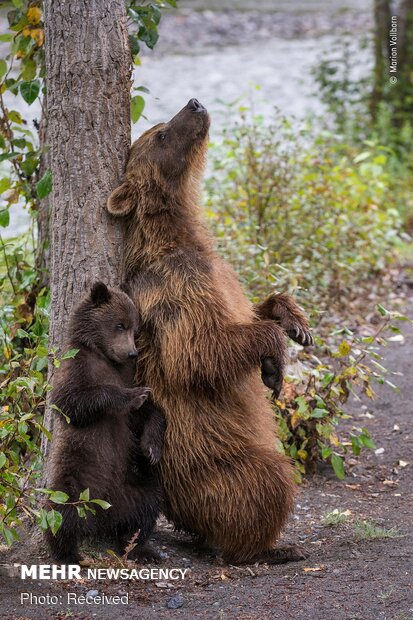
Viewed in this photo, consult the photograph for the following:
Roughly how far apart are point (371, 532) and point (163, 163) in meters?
2.28

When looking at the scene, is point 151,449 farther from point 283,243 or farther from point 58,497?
point 283,243

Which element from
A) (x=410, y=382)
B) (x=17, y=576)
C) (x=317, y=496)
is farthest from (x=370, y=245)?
(x=17, y=576)

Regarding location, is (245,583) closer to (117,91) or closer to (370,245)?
(117,91)

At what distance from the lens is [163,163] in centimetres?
513

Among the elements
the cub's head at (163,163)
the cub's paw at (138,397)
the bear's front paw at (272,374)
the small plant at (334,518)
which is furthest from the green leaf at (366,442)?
the cub's head at (163,163)

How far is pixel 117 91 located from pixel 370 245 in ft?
18.1

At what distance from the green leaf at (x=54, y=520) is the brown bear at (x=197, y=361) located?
0.95 m

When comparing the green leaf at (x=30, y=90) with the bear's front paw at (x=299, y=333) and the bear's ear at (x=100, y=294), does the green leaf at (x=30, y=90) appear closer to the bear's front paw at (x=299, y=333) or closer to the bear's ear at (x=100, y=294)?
the bear's ear at (x=100, y=294)

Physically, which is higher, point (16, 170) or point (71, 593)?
point (16, 170)

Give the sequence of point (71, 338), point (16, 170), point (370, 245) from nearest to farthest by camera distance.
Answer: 1. point (71, 338)
2. point (16, 170)
3. point (370, 245)

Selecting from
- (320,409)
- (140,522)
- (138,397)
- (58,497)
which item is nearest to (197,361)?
(138,397)

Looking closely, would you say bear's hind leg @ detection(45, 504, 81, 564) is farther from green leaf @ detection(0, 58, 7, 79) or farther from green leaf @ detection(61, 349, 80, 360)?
green leaf @ detection(0, 58, 7, 79)

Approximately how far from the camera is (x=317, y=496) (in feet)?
20.0

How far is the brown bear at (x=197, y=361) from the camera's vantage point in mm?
4934
